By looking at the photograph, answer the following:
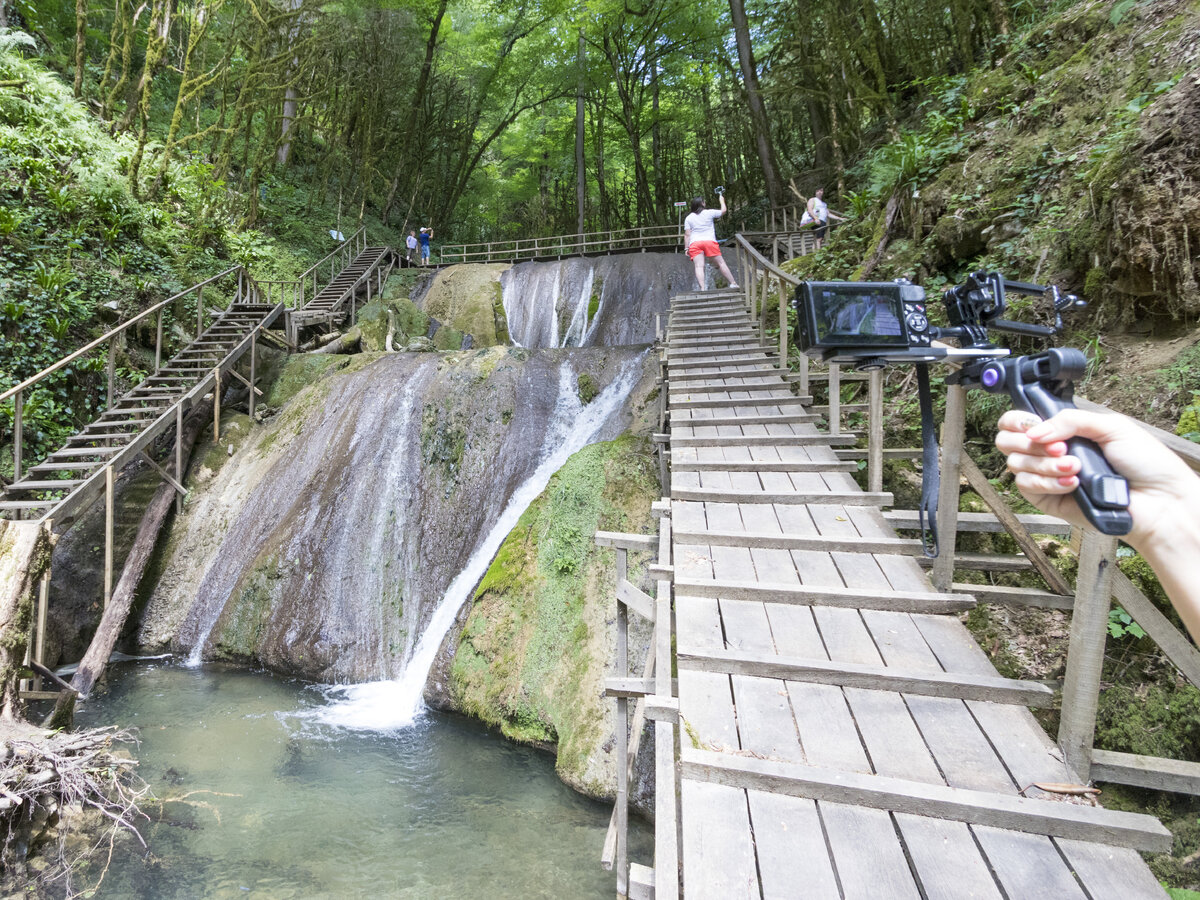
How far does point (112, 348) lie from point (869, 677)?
1027 centimetres

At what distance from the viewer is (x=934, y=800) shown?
1.71 m

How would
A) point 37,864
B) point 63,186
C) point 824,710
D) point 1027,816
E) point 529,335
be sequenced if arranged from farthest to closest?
point 529,335 < point 63,186 < point 37,864 < point 824,710 < point 1027,816

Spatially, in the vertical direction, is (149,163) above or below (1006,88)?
above

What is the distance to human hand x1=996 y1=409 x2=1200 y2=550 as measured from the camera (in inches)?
36.2

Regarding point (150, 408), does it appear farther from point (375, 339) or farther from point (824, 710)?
point (824, 710)

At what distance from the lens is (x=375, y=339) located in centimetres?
1223

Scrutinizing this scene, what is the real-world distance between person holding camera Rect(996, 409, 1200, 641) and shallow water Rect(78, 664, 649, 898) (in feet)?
13.6

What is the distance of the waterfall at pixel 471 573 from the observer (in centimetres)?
599

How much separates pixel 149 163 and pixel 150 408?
6935mm

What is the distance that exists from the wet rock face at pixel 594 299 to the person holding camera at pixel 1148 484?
12850 millimetres

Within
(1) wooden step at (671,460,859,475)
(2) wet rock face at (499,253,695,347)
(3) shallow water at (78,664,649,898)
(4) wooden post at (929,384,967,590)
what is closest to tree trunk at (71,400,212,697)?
(3) shallow water at (78,664,649,898)

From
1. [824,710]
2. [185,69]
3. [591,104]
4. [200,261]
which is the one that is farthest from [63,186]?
[591,104]

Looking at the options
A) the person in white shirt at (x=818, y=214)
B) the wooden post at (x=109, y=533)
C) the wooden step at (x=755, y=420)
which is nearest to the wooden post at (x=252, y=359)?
the wooden post at (x=109, y=533)

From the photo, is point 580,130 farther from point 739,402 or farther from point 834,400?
point 834,400
